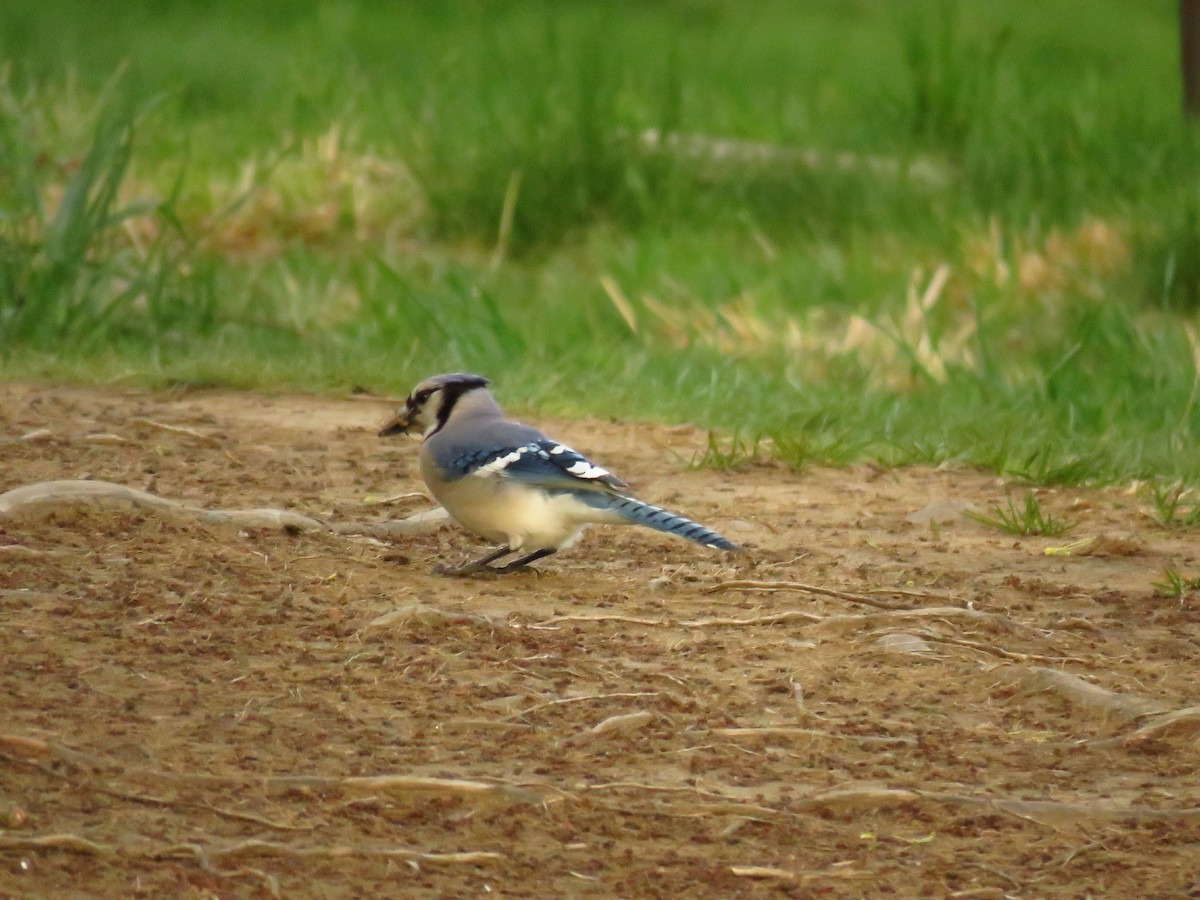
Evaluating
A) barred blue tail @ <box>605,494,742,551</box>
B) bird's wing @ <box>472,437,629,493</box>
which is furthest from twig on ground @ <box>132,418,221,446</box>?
barred blue tail @ <box>605,494,742,551</box>

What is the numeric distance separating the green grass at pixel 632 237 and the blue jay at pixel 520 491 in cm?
130

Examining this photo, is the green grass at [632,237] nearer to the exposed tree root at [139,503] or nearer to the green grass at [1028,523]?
the green grass at [1028,523]

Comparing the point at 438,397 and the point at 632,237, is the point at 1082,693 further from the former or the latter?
the point at 632,237

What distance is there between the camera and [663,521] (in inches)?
171

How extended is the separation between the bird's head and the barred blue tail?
2.05ft

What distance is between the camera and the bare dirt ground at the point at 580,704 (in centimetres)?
303

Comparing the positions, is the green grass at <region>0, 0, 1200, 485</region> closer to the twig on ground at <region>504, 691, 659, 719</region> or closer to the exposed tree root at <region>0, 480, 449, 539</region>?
the exposed tree root at <region>0, 480, 449, 539</region>

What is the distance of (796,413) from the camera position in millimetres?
6496

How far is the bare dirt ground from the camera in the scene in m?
3.03

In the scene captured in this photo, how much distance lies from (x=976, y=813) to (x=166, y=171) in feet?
24.4

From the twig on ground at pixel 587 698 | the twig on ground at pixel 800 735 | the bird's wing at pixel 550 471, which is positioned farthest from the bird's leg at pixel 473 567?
the twig on ground at pixel 800 735

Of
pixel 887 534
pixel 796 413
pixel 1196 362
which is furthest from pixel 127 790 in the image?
pixel 1196 362

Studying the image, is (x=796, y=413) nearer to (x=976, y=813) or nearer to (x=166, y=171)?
(x=976, y=813)

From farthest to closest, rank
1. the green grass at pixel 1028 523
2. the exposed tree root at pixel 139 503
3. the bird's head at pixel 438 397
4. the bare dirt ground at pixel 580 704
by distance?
1. the green grass at pixel 1028 523
2. the bird's head at pixel 438 397
3. the exposed tree root at pixel 139 503
4. the bare dirt ground at pixel 580 704
